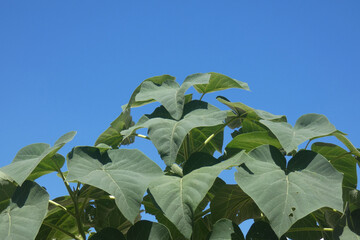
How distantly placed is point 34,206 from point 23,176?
0.26 feet

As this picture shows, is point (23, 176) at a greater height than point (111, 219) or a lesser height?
greater

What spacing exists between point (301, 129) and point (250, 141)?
16cm

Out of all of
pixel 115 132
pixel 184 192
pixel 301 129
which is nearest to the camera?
pixel 184 192

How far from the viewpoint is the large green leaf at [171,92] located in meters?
1.38

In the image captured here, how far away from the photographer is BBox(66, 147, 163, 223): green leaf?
1.07 meters

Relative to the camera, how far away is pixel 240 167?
1.18 m

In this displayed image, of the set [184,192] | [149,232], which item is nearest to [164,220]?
[149,232]

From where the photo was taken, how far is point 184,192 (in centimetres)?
111

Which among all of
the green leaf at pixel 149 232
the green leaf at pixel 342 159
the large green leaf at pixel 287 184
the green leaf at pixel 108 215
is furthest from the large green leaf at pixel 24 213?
the green leaf at pixel 342 159

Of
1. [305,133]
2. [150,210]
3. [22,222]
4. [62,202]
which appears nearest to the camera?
[22,222]

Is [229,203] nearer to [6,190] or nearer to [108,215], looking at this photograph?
[108,215]

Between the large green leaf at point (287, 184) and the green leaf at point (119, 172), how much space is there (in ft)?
0.80

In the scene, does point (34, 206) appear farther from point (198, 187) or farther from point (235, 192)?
point (235, 192)

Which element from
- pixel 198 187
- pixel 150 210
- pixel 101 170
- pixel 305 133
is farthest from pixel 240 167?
pixel 150 210
